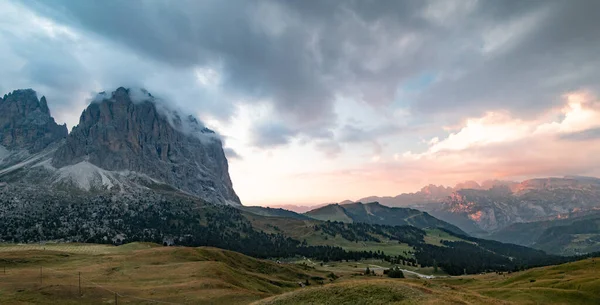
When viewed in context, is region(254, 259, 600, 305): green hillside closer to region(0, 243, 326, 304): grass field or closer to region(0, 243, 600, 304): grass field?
region(0, 243, 600, 304): grass field

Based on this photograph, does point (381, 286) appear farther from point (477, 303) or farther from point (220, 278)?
point (220, 278)

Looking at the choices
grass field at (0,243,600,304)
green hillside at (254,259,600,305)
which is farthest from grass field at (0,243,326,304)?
green hillside at (254,259,600,305)

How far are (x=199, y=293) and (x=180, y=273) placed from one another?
26.0 m

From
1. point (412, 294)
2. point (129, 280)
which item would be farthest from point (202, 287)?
point (412, 294)

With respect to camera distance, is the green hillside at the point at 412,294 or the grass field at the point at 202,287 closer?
the green hillside at the point at 412,294

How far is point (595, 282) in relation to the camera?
81750mm

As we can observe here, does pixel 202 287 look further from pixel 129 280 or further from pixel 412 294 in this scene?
pixel 412 294

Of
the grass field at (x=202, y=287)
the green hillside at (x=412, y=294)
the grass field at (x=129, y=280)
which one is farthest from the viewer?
the grass field at (x=129, y=280)

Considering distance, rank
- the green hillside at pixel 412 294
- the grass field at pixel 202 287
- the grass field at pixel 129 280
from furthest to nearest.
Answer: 1. the grass field at pixel 129 280
2. the grass field at pixel 202 287
3. the green hillside at pixel 412 294

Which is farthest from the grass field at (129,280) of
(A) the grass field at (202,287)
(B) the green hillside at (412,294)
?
(B) the green hillside at (412,294)

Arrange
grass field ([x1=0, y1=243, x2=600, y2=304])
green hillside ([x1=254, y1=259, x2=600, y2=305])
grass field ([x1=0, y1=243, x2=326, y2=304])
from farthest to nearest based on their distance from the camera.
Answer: grass field ([x1=0, y1=243, x2=326, y2=304]) < grass field ([x1=0, y1=243, x2=600, y2=304]) < green hillside ([x1=254, y1=259, x2=600, y2=305])

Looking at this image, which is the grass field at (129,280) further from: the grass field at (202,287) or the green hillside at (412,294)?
the green hillside at (412,294)

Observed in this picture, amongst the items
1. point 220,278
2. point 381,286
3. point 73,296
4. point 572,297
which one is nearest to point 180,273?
point 220,278

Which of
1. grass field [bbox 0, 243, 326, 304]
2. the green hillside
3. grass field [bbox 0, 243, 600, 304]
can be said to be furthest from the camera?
grass field [bbox 0, 243, 326, 304]
